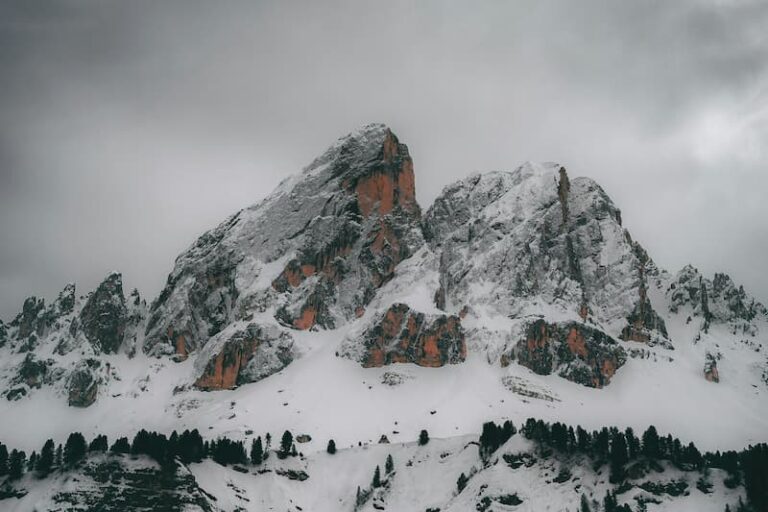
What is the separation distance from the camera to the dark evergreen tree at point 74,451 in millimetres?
186113

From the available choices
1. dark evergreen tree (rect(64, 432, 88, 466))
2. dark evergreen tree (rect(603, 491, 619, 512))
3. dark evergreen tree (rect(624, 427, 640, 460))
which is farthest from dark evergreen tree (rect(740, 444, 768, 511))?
dark evergreen tree (rect(64, 432, 88, 466))

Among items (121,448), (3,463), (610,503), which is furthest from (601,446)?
(3,463)

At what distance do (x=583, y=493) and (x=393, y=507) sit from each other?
1854 inches

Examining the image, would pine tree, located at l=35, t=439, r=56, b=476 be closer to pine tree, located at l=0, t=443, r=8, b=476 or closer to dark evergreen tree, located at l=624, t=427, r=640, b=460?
pine tree, located at l=0, t=443, r=8, b=476

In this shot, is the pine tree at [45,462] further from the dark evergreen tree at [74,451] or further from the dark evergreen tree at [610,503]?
the dark evergreen tree at [610,503]

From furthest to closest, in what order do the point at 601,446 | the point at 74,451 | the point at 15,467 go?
the point at 74,451 → the point at 15,467 → the point at 601,446

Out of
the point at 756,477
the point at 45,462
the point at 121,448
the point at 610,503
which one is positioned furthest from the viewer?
the point at 121,448

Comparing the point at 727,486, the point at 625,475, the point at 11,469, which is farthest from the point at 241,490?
the point at 727,486

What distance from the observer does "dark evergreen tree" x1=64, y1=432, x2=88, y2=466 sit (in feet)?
611

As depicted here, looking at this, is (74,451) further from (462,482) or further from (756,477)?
(756,477)

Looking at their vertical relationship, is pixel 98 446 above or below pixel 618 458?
above

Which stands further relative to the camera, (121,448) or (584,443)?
(121,448)

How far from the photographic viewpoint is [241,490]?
19750 centimetres

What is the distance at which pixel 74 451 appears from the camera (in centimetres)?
18900
